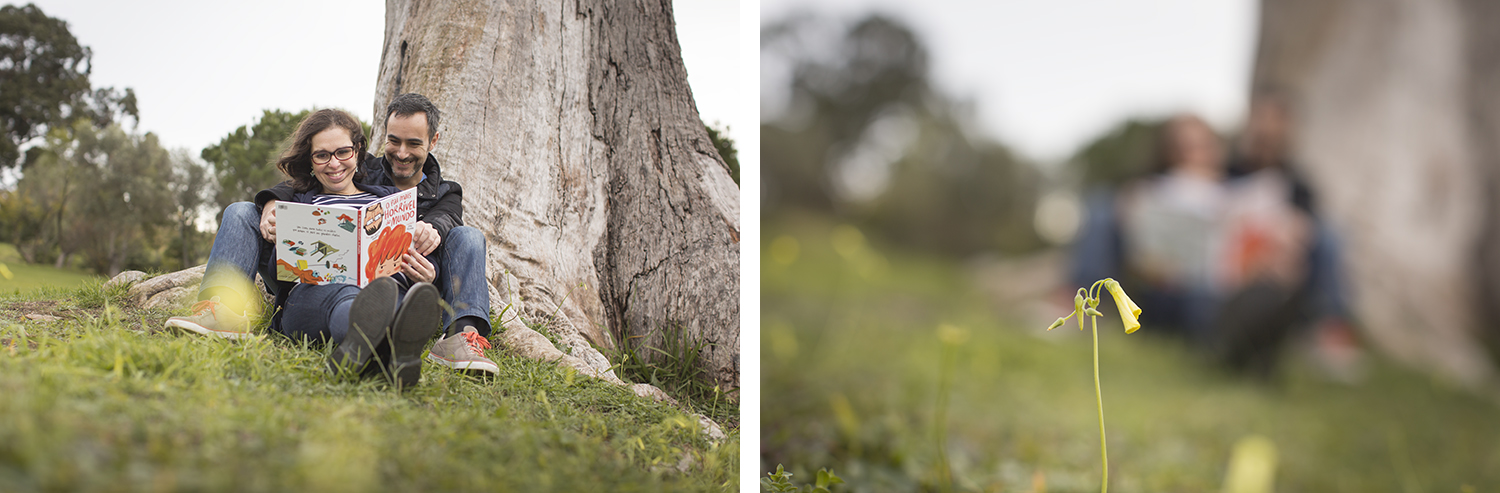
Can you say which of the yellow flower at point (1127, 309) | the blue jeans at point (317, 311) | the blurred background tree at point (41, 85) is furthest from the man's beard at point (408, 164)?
the yellow flower at point (1127, 309)

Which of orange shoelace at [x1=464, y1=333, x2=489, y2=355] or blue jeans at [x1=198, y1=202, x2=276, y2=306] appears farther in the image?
orange shoelace at [x1=464, y1=333, x2=489, y2=355]

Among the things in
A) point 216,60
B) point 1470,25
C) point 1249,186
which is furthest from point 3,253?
point 1470,25

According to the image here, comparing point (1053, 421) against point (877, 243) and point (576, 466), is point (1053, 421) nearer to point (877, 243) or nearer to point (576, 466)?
point (576, 466)

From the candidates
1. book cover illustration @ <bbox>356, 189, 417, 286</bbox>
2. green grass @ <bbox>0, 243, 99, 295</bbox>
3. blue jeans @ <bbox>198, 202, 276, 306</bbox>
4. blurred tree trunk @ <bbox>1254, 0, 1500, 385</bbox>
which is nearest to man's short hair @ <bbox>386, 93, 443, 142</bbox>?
book cover illustration @ <bbox>356, 189, 417, 286</bbox>

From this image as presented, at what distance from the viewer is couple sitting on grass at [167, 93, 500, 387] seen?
81 centimetres

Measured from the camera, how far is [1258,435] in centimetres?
184

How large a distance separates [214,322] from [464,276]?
0.34 m

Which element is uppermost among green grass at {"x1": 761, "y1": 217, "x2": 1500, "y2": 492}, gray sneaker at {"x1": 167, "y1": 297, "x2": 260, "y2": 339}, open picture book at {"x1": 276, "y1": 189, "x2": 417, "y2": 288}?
open picture book at {"x1": 276, "y1": 189, "x2": 417, "y2": 288}

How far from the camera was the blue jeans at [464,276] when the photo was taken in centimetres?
98

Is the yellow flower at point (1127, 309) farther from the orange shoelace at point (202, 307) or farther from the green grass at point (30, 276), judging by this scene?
the green grass at point (30, 276)

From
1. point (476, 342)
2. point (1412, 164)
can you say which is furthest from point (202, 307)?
point (1412, 164)

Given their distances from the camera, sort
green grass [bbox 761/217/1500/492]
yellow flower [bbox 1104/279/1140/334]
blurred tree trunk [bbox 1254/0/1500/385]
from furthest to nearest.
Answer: blurred tree trunk [bbox 1254/0/1500/385] < green grass [bbox 761/217/1500/492] < yellow flower [bbox 1104/279/1140/334]

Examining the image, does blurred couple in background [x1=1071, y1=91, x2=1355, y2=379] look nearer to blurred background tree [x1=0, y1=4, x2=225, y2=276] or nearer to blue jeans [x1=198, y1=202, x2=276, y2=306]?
blue jeans [x1=198, y1=202, x2=276, y2=306]

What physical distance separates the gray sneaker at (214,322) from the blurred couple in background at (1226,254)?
10.1ft
